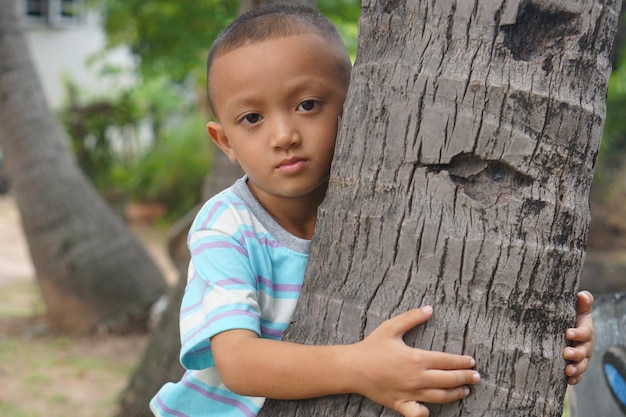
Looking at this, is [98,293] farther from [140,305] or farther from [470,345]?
[470,345]

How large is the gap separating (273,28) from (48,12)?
72.5 ft

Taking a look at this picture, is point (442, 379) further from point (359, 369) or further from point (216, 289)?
point (216, 289)

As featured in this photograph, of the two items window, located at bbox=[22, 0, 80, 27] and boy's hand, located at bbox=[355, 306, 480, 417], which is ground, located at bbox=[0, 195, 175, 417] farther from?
window, located at bbox=[22, 0, 80, 27]

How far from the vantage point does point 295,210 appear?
221 cm

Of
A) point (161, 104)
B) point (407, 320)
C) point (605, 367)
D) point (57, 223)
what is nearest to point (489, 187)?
point (407, 320)

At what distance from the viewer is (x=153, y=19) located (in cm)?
737

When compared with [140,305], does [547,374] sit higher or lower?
higher

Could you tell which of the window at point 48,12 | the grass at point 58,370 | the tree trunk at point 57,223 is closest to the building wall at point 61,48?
the window at point 48,12

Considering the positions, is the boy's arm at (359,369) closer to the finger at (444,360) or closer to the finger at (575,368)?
the finger at (444,360)

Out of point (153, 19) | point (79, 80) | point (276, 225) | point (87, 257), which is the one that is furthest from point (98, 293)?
point (79, 80)

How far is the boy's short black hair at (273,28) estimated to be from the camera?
2.06 metres

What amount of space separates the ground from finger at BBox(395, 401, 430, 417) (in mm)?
4864

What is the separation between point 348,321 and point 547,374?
17.2 inches

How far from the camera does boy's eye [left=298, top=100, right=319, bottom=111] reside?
2033mm
